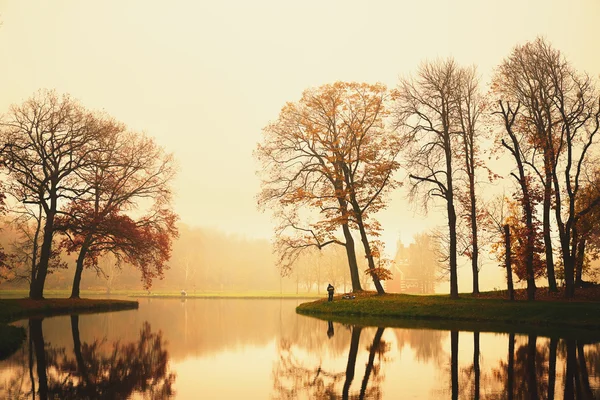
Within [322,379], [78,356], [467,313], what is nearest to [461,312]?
[467,313]

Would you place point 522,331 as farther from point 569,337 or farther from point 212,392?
point 212,392

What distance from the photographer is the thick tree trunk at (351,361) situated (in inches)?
420

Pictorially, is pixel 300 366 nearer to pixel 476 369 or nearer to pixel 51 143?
pixel 476 369

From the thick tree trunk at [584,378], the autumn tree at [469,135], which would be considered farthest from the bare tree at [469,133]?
the thick tree trunk at [584,378]

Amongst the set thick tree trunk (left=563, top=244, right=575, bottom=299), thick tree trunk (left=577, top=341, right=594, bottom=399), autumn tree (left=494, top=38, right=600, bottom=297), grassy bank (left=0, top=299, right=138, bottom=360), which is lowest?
grassy bank (left=0, top=299, right=138, bottom=360)

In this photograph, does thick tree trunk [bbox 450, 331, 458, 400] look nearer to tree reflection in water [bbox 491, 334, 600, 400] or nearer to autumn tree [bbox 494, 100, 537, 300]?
tree reflection in water [bbox 491, 334, 600, 400]

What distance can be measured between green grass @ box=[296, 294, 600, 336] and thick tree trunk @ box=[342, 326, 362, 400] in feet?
19.5

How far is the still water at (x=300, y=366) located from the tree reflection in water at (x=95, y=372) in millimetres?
23

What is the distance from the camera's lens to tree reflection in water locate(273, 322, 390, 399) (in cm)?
1030

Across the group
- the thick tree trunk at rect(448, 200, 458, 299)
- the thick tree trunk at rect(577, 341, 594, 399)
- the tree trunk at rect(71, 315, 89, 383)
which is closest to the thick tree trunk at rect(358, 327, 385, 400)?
the thick tree trunk at rect(577, 341, 594, 399)

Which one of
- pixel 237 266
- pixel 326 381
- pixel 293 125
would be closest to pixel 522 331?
pixel 326 381

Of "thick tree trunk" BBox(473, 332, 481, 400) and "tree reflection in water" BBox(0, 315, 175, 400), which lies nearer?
"tree reflection in water" BBox(0, 315, 175, 400)

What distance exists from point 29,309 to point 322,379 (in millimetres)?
28581

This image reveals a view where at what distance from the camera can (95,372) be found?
12.4m
